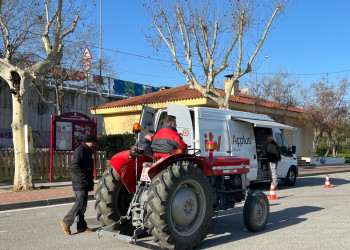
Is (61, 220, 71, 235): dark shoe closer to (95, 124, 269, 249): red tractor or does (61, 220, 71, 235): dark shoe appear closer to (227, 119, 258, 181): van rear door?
(95, 124, 269, 249): red tractor

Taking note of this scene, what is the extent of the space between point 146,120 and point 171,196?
4.70 m

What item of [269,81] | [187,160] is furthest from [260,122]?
[269,81]

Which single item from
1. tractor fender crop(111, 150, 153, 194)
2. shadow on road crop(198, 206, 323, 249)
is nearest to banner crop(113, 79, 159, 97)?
shadow on road crop(198, 206, 323, 249)

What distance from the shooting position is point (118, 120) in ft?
89.3

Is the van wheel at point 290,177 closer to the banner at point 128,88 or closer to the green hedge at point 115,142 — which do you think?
the green hedge at point 115,142

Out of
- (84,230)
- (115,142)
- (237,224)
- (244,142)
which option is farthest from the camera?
(115,142)

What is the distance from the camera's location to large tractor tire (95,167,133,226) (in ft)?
19.2

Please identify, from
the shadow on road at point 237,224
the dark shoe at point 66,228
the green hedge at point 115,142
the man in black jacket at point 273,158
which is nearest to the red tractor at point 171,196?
the shadow on road at point 237,224

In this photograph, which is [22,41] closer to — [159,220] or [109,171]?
[109,171]

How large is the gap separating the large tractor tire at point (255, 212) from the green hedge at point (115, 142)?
15.4 m

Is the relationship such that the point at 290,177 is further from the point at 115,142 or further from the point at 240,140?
the point at 115,142

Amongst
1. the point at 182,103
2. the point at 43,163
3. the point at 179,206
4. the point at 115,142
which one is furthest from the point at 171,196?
the point at 182,103

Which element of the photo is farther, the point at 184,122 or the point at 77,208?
the point at 184,122

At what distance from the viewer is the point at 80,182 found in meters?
6.27
